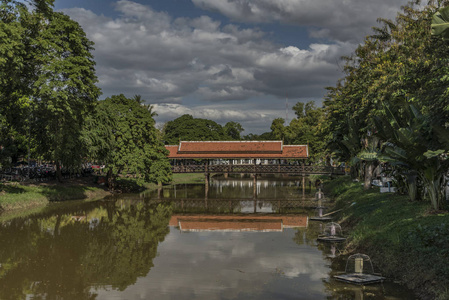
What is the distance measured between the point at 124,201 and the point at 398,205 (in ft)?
80.6

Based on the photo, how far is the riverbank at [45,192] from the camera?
93.3 ft

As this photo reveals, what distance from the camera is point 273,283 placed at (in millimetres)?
12789

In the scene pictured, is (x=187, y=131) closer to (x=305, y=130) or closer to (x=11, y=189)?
(x=305, y=130)

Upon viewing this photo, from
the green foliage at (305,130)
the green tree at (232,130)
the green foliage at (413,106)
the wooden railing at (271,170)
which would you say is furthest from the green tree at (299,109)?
the green foliage at (413,106)

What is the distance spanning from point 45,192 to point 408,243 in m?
28.3

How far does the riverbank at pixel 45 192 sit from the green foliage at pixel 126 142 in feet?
8.68

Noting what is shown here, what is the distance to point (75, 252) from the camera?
17.2 metres

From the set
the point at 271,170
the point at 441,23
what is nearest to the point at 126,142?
the point at 271,170

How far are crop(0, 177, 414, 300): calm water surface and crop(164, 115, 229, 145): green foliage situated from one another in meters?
54.7

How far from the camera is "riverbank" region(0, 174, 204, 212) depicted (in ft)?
93.3

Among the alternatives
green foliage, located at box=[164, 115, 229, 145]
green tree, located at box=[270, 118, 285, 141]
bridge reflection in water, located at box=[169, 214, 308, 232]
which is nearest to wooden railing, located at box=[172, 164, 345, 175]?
bridge reflection in water, located at box=[169, 214, 308, 232]

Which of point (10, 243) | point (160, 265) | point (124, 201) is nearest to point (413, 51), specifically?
point (160, 265)

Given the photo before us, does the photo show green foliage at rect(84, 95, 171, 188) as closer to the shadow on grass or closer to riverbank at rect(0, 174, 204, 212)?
riverbank at rect(0, 174, 204, 212)

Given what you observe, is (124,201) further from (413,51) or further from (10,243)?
(413,51)
